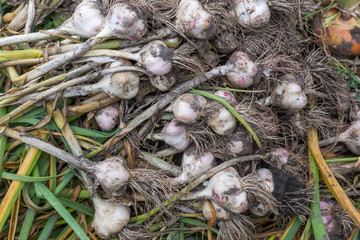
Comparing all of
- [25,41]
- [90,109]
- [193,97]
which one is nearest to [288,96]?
[193,97]

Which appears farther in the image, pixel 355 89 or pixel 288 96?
pixel 355 89

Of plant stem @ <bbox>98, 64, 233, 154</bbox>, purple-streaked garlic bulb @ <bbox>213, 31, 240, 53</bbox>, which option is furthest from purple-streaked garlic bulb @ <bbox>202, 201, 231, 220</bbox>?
purple-streaked garlic bulb @ <bbox>213, 31, 240, 53</bbox>

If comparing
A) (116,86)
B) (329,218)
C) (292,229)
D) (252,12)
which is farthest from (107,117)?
(329,218)

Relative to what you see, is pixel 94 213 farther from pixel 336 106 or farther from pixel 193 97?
pixel 336 106

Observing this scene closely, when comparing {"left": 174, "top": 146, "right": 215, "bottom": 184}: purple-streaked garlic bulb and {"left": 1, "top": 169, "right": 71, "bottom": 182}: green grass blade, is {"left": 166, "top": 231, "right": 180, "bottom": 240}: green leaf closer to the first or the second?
{"left": 174, "top": 146, "right": 215, "bottom": 184}: purple-streaked garlic bulb

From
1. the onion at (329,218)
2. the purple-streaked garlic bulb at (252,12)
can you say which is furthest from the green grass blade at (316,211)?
the purple-streaked garlic bulb at (252,12)

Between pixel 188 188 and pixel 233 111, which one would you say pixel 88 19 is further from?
pixel 188 188
